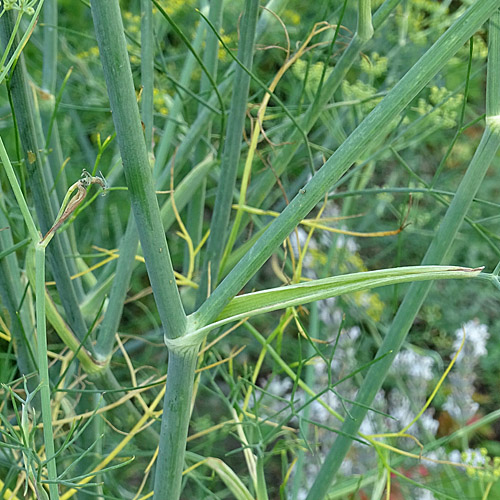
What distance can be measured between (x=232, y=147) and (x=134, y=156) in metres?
0.27

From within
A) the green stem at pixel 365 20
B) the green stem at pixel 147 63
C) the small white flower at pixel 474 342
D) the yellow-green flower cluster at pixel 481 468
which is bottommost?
the small white flower at pixel 474 342

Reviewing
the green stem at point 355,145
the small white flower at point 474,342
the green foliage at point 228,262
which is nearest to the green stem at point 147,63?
the green foliage at point 228,262

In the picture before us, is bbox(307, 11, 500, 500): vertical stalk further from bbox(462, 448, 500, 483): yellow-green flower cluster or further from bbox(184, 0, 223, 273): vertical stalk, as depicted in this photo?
bbox(184, 0, 223, 273): vertical stalk

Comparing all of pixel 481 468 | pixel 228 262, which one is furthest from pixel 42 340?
pixel 481 468

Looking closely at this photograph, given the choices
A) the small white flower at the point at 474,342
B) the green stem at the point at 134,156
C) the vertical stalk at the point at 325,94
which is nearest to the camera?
the green stem at the point at 134,156

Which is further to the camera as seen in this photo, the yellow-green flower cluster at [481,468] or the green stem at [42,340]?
the yellow-green flower cluster at [481,468]

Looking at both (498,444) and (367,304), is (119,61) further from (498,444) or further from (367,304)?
(498,444)

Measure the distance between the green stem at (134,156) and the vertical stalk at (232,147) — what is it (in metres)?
0.22

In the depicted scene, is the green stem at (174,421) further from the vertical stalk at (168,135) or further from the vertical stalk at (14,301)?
the vertical stalk at (168,135)

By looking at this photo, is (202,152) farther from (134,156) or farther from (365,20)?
(134,156)

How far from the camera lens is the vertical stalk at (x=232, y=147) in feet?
1.80

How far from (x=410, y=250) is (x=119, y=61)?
118 cm

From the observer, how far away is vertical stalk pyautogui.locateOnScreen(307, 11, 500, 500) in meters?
0.46

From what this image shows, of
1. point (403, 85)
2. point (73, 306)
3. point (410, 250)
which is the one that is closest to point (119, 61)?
point (403, 85)
